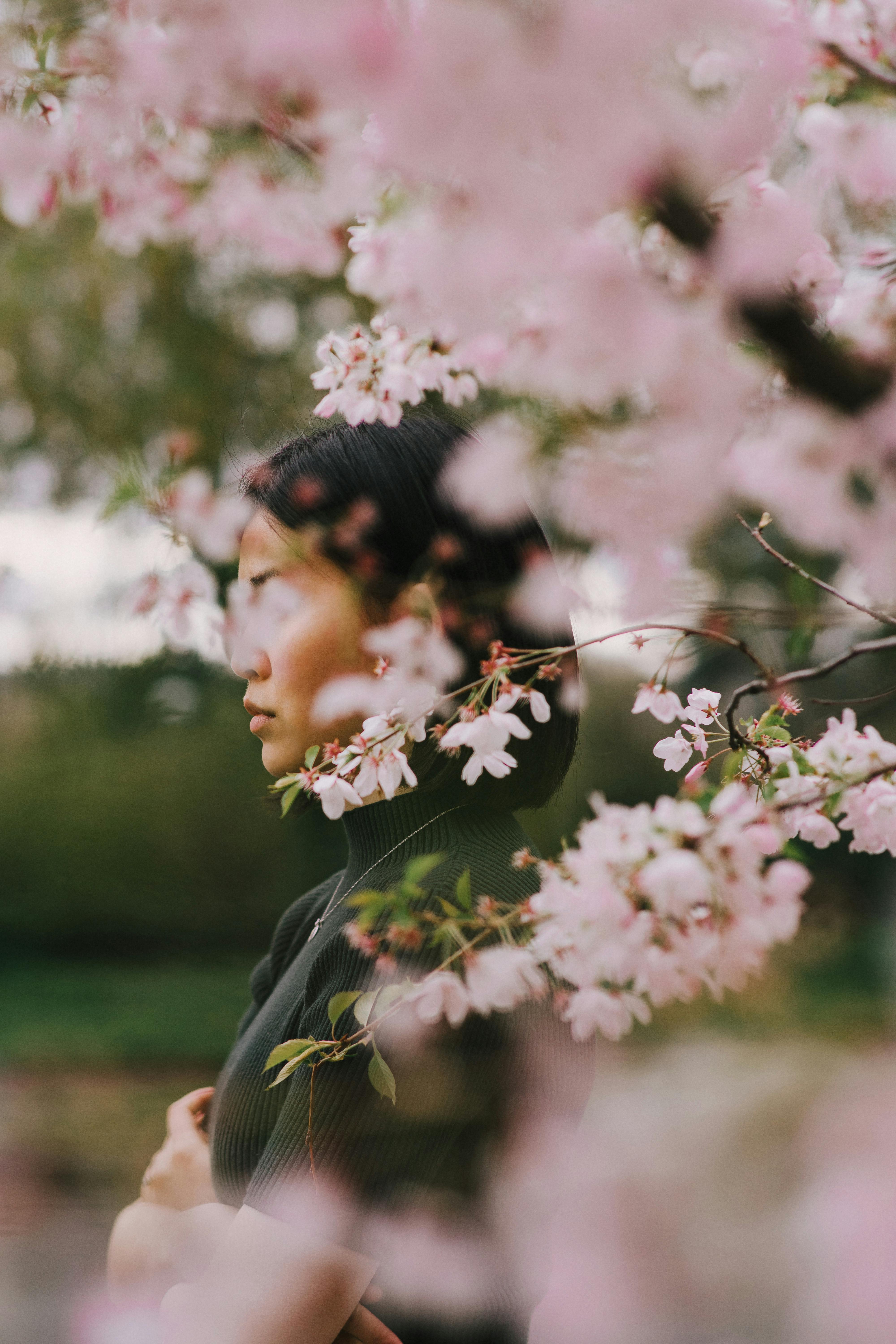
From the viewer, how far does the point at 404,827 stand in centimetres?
86

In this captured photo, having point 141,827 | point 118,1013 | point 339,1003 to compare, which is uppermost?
point 339,1003

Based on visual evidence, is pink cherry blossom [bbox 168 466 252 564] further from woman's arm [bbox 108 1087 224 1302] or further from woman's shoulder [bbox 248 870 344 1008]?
woman's arm [bbox 108 1087 224 1302]

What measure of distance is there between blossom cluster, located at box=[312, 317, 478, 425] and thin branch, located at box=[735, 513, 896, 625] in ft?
1.13

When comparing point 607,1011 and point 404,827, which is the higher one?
point 607,1011

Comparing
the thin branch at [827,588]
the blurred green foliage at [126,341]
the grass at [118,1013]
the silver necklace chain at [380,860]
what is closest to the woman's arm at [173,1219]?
the silver necklace chain at [380,860]

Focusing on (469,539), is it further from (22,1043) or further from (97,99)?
(22,1043)

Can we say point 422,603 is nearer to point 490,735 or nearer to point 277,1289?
point 490,735

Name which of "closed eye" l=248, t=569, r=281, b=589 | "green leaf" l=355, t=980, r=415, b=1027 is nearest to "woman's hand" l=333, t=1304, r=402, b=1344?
"green leaf" l=355, t=980, r=415, b=1027

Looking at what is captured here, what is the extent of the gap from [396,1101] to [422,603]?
0.36 meters

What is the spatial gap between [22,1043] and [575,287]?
5.65 m

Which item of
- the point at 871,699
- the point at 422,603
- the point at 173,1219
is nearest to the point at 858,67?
the point at 871,699

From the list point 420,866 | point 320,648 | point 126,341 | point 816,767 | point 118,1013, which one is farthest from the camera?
point 118,1013

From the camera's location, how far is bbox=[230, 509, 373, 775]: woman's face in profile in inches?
31.1

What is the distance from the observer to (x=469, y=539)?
798mm
